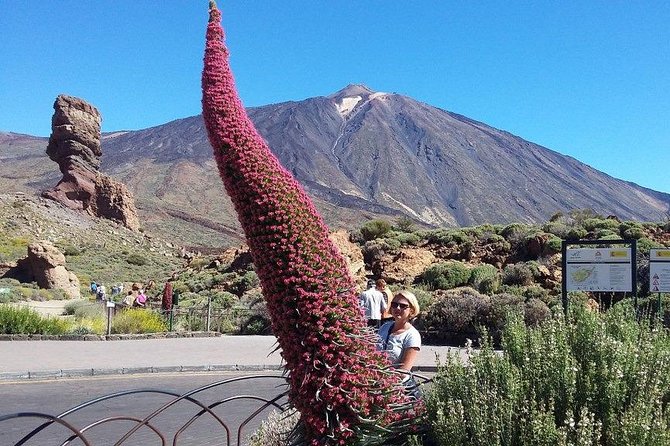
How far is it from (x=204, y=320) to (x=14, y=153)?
641ft

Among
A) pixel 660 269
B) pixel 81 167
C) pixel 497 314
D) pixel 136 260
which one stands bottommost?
pixel 497 314

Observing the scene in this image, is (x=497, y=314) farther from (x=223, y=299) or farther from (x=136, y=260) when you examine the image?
(x=136, y=260)

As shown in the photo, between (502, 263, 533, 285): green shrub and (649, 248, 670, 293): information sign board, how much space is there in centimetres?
871

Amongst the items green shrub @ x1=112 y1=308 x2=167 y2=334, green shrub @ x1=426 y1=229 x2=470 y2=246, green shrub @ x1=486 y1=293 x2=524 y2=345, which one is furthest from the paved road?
green shrub @ x1=426 y1=229 x2=470 y2=246

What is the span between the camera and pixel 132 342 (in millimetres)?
16906

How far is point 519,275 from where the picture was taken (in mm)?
22562

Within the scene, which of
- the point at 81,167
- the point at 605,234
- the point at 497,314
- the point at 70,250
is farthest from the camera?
the point at 81,167

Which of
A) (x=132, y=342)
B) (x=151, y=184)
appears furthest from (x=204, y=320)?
(x=151, y=184)

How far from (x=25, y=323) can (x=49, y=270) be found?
2269 cm

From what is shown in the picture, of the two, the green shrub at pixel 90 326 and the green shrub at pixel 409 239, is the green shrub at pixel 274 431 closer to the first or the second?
the green shrub at pixel 90 326

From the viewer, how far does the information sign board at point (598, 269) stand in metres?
12.2

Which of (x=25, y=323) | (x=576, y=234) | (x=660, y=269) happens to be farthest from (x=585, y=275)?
(x=576, y=234)

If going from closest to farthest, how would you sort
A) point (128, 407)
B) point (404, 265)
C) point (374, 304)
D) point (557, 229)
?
point (128, 407)
point (374, 304)
point (404, 265)
point (557, 229)

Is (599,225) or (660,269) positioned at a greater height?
(599,225)
